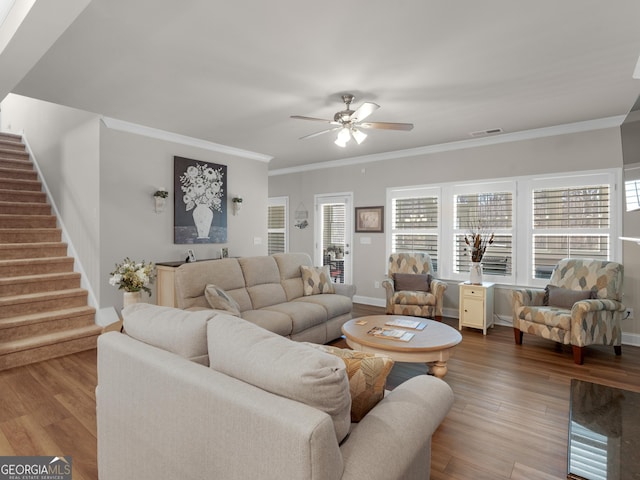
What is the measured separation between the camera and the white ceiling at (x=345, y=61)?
220cm

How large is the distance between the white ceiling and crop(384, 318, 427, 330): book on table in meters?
2.17

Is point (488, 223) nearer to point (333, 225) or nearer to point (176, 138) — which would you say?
point (333, 225)

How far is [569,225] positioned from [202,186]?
195 inches

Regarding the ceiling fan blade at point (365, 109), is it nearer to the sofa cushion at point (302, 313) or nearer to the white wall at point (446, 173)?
the sofa cushion at point (302, 313)

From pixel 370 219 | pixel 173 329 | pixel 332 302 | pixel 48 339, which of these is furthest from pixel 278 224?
pixel 173 329

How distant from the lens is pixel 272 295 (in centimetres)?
409

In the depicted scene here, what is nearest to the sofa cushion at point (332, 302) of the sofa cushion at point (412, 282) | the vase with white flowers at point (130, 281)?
the sofa cushion at point (412, 282)

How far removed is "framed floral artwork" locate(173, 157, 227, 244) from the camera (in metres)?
4.93

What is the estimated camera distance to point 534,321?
3871mm

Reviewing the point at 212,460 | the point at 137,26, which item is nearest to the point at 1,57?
the point at 137,26

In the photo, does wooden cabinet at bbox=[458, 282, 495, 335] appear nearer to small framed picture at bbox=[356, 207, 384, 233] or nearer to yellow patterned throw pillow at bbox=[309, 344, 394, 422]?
small framed picture at bbox=[356, 207, 384, 233]

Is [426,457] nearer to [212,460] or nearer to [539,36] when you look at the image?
[212,460]

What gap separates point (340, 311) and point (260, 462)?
3.25 m

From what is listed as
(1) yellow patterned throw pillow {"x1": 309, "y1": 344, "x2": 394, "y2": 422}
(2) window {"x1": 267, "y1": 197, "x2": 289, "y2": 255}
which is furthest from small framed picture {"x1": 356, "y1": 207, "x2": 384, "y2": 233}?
(1) yellow patterned throw pillow {"x1": 309, "y1": 344, "x2": 394, "y2": 422}
